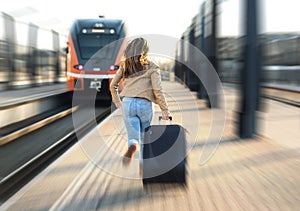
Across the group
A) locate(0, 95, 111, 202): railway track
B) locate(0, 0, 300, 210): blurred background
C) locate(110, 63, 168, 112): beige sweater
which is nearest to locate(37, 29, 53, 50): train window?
locate(0, 0, 300, 210): blurred background

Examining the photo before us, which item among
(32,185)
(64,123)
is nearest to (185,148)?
(32,185)

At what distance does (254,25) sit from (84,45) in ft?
29.8

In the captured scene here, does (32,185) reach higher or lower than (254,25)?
lower

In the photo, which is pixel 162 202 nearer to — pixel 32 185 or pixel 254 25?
pixel 32 185

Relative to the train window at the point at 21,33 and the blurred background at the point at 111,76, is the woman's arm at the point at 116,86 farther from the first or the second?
the train window at the point at 21,33

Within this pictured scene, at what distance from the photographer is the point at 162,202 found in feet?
14.1

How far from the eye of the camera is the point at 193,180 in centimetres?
514

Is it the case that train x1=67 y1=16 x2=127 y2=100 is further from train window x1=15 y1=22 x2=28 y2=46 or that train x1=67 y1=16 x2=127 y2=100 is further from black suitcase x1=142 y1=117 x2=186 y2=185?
black suitcase x1=142 y1=117 x2=186 y2=185

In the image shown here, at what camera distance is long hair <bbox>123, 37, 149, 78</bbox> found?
4.46 metres

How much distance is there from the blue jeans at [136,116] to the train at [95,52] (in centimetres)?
937

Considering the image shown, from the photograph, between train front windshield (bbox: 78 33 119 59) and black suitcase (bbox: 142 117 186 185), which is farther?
train front windshield (bbox: 78 33 119 59)

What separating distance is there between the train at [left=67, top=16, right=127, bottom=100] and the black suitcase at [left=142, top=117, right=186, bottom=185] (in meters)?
9.50

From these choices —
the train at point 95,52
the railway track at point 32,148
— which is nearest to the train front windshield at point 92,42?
the train at point 95,52

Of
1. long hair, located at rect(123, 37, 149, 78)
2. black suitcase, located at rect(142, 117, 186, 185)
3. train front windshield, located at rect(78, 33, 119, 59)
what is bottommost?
black suitcase, located at rect(142, 117, 186, 185)
